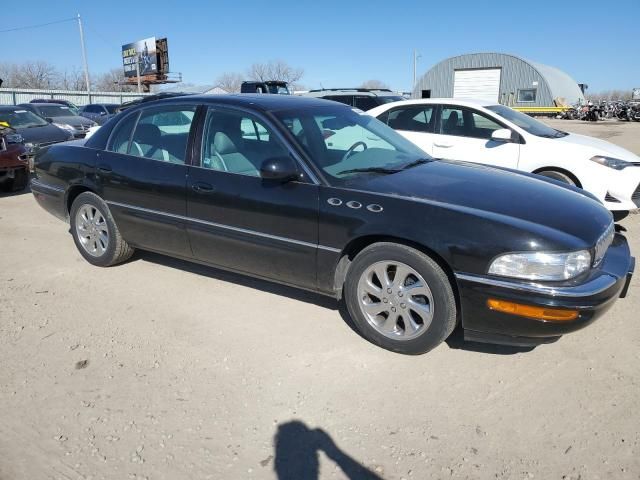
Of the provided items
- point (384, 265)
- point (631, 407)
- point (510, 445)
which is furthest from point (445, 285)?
point (631, 407)

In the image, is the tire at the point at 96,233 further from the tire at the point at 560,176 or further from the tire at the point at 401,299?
the tire at the point at 560,176

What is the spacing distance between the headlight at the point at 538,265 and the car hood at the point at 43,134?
10.7 metres

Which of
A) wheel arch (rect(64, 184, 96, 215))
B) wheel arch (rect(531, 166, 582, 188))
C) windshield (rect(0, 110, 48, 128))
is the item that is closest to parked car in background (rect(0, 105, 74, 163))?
windshield (rect(0, 110, 48, 128))

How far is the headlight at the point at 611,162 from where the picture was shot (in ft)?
19.2

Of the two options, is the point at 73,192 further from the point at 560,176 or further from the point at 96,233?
the point at 560,176

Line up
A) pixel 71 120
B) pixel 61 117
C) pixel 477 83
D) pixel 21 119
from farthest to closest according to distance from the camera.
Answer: pixel 477 83 → pixel 61 117 → pixel 71 120 → pixel 21 119

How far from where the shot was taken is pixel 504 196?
327cm

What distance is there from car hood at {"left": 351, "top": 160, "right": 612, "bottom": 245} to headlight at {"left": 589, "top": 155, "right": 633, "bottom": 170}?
2.46m

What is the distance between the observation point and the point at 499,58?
152 feet

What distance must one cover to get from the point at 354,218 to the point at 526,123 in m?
4.63

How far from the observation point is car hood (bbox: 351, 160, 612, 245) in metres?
3.00

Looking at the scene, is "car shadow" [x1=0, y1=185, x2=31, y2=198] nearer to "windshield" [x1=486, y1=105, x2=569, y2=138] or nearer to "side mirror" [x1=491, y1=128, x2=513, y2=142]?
"side mirror" [x1=491, y1=128, x2=513, y2=142]

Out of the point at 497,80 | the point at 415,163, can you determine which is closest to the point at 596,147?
the point at 415,163

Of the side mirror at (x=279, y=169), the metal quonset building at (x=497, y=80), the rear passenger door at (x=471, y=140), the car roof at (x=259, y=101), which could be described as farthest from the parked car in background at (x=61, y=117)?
the metal quonset building at (x=497, y=80)
